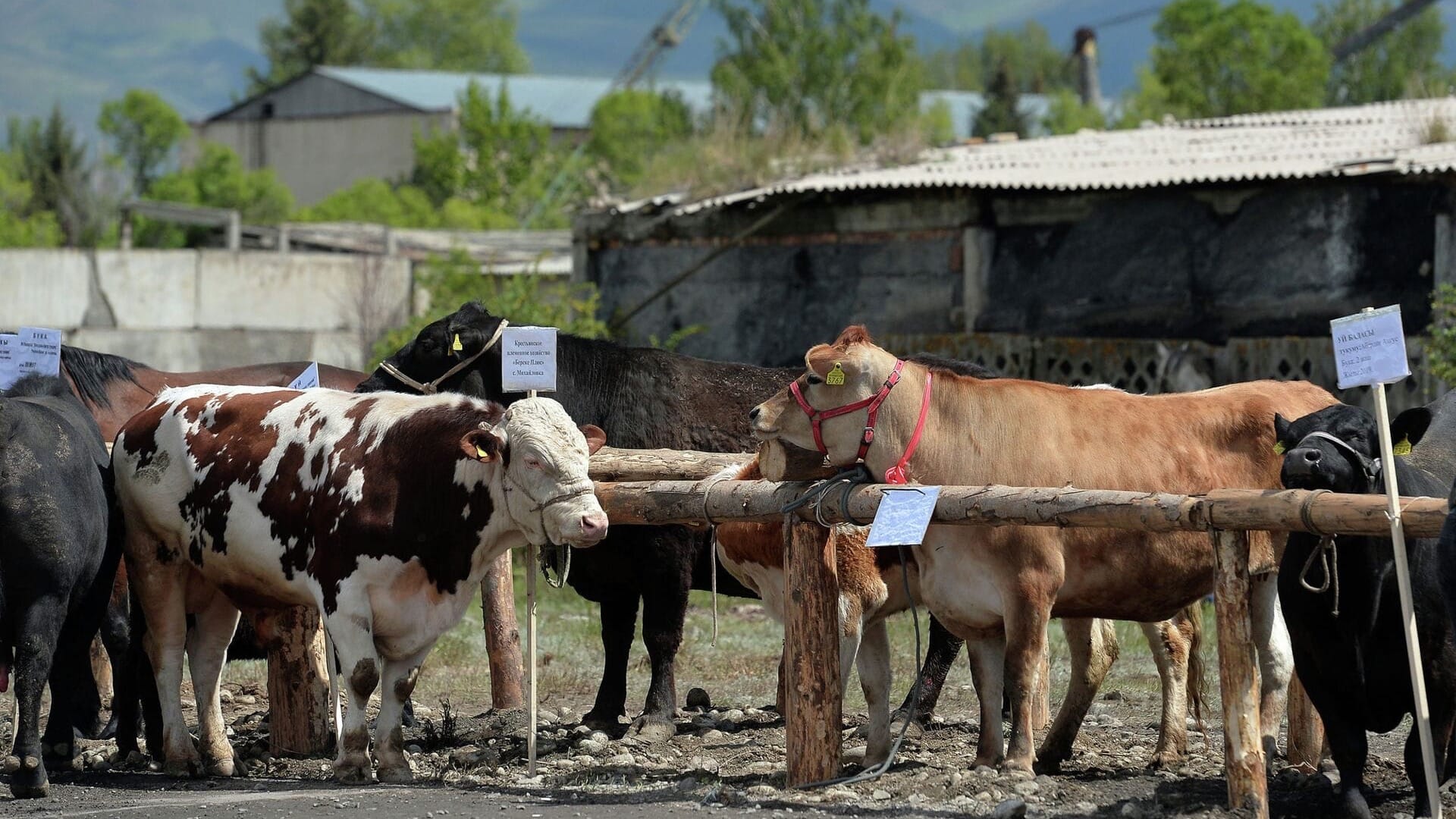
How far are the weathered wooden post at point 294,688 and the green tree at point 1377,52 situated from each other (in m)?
44.8

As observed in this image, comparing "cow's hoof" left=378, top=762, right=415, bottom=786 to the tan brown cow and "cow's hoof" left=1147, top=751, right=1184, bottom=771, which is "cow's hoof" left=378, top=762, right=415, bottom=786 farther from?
"cow's hoof" left=1147, top=751, right=1184, bottom=771

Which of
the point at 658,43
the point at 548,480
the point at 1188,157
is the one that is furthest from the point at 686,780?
the point at 658,43

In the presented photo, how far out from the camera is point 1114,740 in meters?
8.84

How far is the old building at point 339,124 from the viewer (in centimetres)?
6950

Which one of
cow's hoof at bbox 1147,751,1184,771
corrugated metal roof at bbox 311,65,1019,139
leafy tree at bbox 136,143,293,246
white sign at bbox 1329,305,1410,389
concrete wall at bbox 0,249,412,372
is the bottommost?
cow's hoof at bbox 1147,751,1184,771

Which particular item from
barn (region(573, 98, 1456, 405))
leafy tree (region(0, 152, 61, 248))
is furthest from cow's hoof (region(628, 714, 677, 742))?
leafy tree (region(0, 152, 61, 248))

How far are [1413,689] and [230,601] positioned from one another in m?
5.45

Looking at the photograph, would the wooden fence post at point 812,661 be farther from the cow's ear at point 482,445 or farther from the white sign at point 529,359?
the white sign at point 529,359

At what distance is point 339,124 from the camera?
7075 centimetres

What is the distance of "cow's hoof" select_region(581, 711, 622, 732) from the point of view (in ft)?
30.2

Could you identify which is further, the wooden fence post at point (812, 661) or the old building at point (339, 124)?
the old building at point (339, 124)

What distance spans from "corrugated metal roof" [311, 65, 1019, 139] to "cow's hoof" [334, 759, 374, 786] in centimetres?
6171

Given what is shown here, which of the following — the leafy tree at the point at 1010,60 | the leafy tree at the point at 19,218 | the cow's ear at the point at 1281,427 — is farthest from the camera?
the leafy tree at the point at 1010,60

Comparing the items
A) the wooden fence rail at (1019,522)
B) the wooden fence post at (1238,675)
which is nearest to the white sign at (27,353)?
the wooden fence rail at (1019,522)
